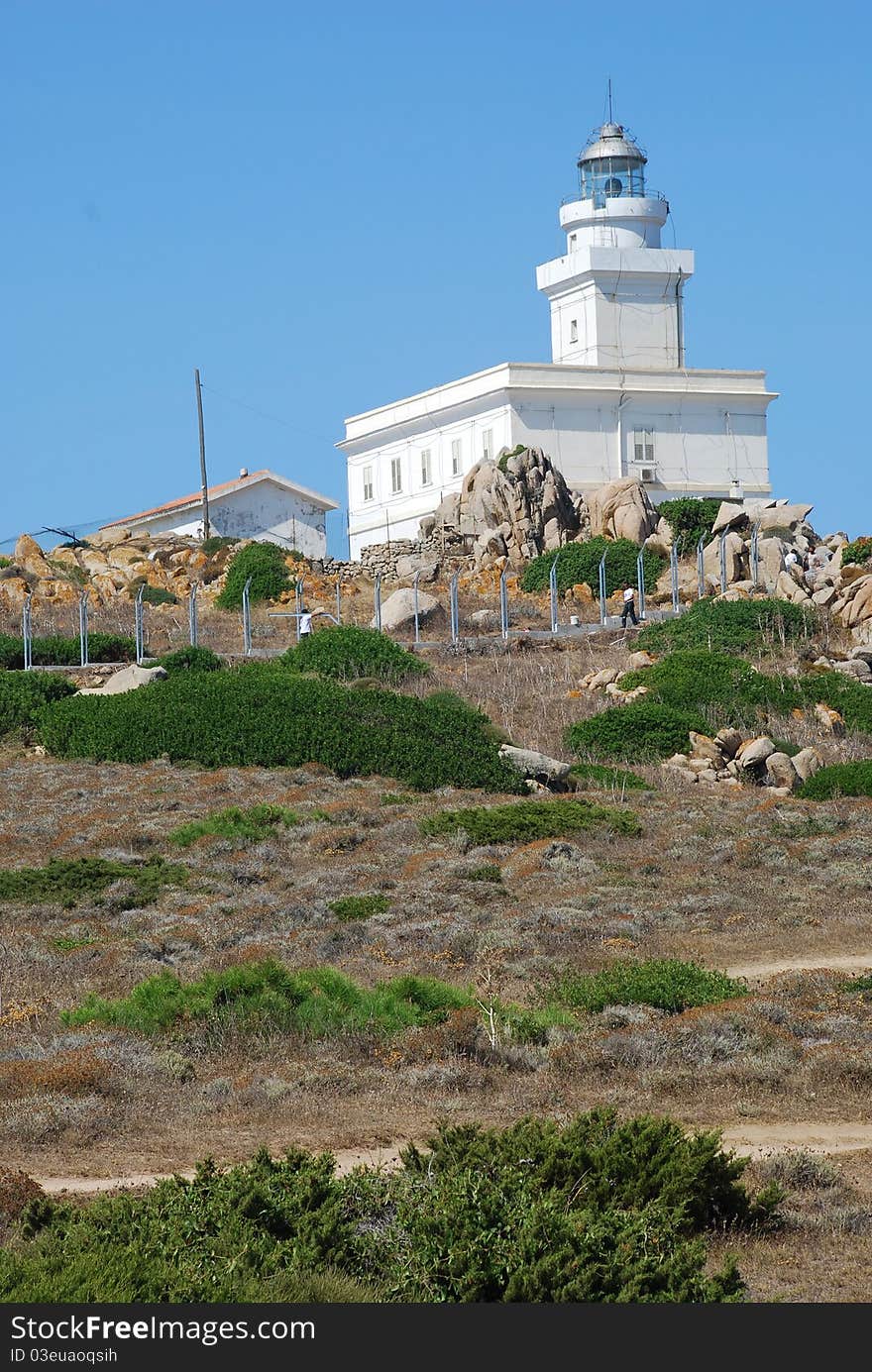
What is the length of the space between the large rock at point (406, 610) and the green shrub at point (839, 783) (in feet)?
44.6

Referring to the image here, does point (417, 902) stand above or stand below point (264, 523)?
below

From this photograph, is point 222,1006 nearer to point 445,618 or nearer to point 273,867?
point 273,867

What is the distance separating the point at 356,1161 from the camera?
8781mm

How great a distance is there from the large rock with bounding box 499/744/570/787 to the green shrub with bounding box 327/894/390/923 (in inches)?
300

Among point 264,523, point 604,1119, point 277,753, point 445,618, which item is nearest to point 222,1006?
point 604,1119

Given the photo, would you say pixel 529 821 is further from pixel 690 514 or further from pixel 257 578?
pixel 690 514

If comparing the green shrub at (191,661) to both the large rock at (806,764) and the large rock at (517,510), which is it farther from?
the large rock at (517,510)

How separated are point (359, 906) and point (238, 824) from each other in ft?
15.1

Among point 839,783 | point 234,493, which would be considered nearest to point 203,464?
point 234,493

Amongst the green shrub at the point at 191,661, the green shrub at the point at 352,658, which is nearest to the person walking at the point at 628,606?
the green shrub at the point at 352,658

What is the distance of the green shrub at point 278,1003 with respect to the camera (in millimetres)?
11422

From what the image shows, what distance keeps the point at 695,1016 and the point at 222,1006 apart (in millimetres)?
3191

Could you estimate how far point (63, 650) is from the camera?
3278 centimetres

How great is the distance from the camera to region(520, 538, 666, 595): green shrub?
1518 inches
